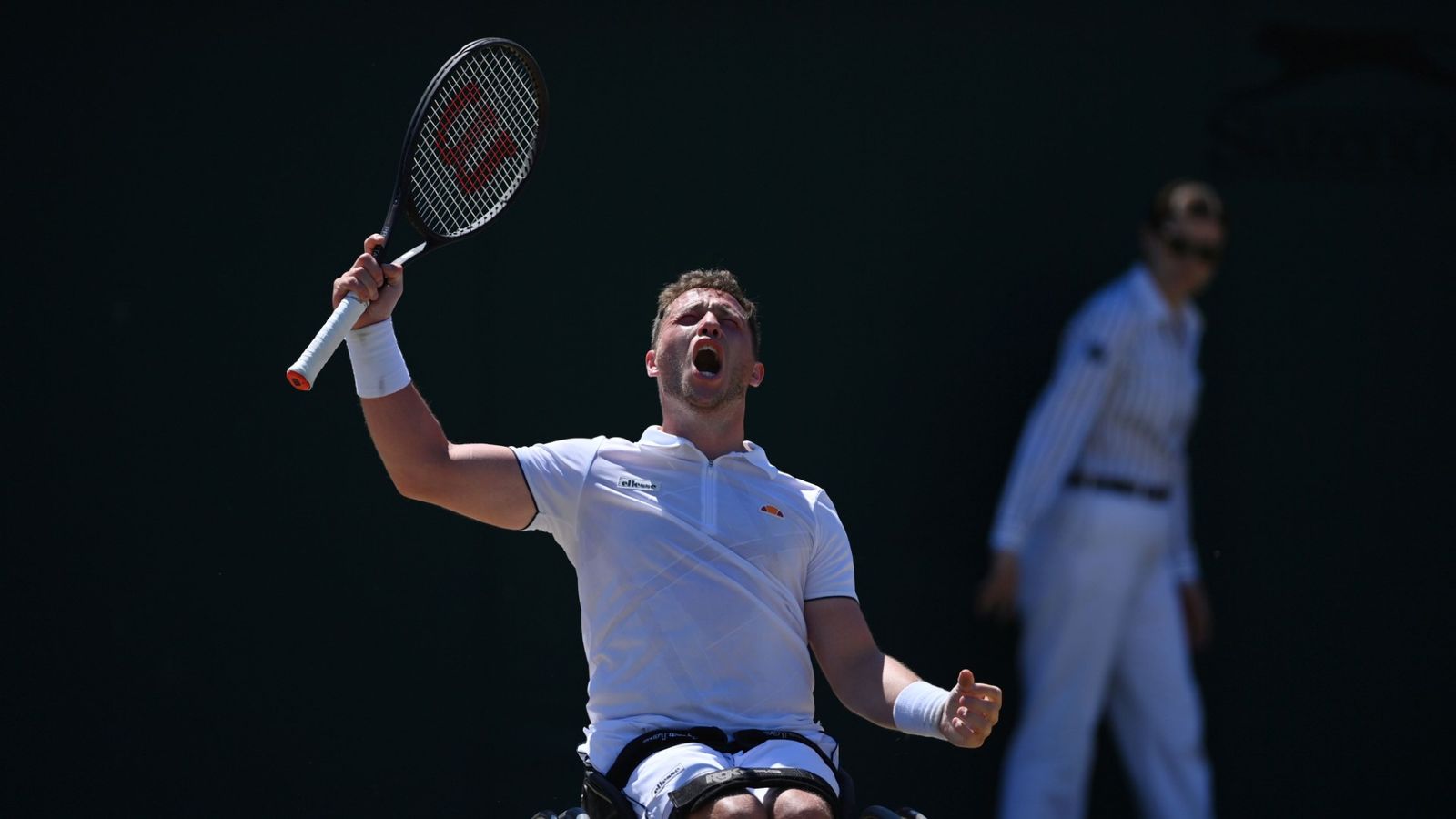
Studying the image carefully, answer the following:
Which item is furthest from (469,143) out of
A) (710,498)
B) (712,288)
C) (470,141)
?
(710,498)

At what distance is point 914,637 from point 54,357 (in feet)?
7.88

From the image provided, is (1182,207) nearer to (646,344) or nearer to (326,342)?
(646,344)

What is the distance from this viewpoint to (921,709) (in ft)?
10.0

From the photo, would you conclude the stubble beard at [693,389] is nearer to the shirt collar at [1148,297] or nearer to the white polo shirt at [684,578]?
the white polo shirt at [684,578]

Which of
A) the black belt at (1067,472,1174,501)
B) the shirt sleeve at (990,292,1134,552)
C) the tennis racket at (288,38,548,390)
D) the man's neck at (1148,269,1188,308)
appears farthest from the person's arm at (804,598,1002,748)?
the man's neck at (1148,269,1188,308)

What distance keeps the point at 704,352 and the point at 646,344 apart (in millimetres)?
1294

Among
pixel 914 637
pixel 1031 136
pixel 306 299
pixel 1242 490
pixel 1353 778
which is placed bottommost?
pixel 1353 778

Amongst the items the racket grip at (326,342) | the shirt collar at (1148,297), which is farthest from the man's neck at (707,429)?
the shirt collar at (1148,297)

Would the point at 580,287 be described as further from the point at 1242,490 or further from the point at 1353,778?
the point at 1353,778

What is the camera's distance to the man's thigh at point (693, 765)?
2959 mm

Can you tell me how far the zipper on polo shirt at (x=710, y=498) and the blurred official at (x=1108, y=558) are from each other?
155cm

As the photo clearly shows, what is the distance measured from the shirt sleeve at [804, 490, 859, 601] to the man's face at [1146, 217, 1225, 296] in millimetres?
1792

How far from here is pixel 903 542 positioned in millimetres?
4922

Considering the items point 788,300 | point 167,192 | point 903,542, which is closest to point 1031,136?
point 788,300
